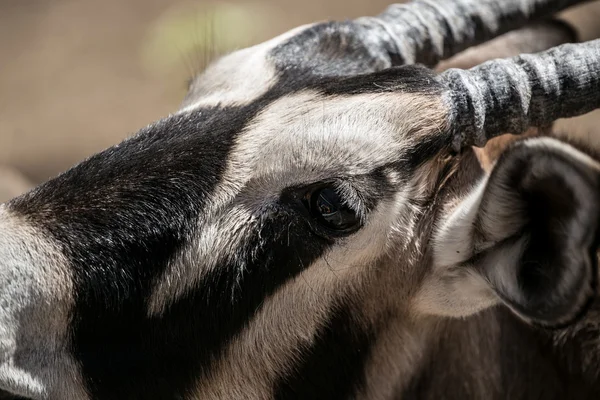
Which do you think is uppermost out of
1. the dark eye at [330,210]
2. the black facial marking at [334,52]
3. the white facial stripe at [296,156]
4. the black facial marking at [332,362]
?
the black facial marking at [334,52]

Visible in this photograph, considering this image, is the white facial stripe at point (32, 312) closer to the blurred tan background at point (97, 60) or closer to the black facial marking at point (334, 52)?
the black facial marking at point (334, 52)

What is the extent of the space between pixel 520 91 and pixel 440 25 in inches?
29.9

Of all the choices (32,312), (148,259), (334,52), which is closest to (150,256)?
(148,259)

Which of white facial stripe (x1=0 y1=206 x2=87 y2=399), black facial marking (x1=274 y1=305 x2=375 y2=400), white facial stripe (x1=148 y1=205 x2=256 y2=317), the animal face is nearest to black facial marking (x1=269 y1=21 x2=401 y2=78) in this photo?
the animal face

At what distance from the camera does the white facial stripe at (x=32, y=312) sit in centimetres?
218

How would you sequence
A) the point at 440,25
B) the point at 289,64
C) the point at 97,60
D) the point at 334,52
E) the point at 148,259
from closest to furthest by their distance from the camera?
the point at 148,259, the point at 289,64, the point at 334,52, the point at 440,25, the point at 97,60

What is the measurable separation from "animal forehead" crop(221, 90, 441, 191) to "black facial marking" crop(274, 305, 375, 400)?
498 millimetres

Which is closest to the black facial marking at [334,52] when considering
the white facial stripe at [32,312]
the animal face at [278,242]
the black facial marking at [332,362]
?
the animal face at [278,242]

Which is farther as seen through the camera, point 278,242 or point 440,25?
point 440,25

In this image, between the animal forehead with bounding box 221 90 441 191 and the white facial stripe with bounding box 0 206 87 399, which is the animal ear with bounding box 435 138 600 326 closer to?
the animal forehead with bounding box 221 90 441 191

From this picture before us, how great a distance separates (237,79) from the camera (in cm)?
276

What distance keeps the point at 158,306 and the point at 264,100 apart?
770mm

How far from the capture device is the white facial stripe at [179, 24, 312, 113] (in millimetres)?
2650

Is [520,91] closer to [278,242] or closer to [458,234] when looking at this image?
[458,234]
